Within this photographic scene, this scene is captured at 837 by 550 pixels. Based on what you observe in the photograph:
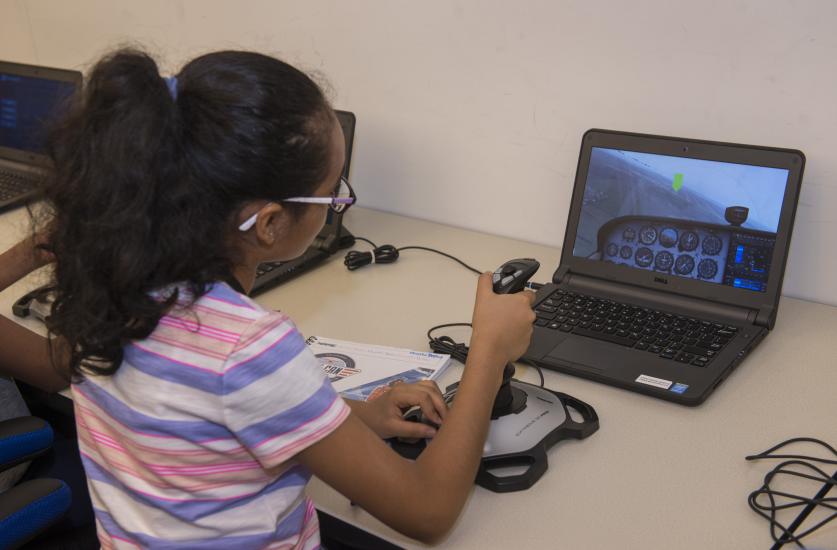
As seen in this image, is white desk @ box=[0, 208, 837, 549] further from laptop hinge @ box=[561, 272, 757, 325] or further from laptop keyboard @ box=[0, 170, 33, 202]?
laptop keyboard @ box=[0, 170, 33, 202]

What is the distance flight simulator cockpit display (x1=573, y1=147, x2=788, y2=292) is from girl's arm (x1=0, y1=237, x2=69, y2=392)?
31.1 inches

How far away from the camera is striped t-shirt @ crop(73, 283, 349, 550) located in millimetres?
701

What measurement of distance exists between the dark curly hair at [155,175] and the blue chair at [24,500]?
253mm

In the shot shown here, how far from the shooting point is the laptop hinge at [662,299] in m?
1.17

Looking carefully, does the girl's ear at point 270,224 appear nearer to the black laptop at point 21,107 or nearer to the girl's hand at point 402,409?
the girl's hand at point 402,409

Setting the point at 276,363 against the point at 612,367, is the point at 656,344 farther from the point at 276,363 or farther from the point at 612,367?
the point at 276,363

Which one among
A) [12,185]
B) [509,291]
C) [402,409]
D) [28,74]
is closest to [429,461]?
[402,409]

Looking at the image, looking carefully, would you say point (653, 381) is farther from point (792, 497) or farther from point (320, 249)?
point (320, 249)

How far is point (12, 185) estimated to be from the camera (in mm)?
1724

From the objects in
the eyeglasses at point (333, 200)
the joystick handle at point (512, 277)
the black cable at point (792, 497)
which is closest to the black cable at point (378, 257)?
the joystick handle at point (512, 277)

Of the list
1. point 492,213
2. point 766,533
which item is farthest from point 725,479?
point 492,213

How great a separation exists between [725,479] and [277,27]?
49.5 inches

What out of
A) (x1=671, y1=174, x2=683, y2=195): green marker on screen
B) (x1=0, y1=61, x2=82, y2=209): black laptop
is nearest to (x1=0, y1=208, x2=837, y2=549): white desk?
(x1=671, y1=174, x2=683, y2=195): green marker on screen

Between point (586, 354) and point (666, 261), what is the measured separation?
230 mm
